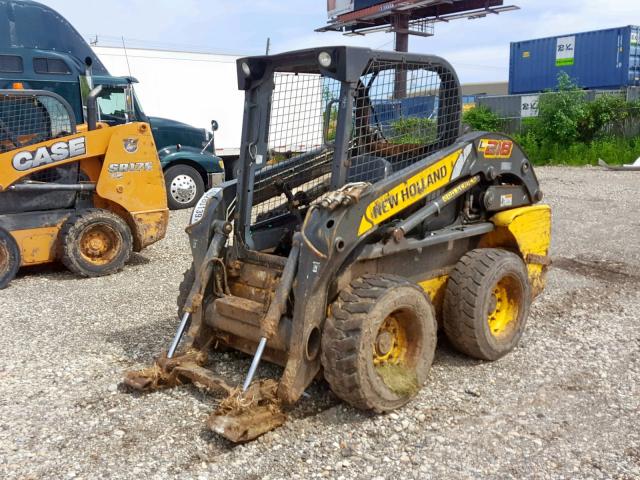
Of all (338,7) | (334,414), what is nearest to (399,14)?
(338,7)

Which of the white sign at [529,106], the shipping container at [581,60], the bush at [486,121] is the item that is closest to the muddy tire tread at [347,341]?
the white sign at [529,106]

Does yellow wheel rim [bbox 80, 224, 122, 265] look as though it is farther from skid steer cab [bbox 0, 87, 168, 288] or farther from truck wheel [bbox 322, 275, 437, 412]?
truck wheel [bbox 322, 275, 437, 412]

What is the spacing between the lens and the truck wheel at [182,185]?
1220cm

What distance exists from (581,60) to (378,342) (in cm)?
2422

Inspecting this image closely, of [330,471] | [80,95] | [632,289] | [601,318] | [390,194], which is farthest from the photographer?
[80,95]

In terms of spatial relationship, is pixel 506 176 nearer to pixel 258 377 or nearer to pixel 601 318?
pixel 601 318

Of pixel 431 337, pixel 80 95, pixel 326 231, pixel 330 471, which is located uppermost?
pixel 80 95

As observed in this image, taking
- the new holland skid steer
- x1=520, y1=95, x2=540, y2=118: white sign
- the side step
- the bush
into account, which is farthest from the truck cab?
x1=520, y1=95, x2=540, y2=118: white sign

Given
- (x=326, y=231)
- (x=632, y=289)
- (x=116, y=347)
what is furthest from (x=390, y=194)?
(x=632, y=289)

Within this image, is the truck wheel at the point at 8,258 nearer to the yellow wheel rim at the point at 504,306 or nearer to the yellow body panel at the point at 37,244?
the yellow body panel at the point at 37,244

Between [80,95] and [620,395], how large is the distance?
10.1 meters

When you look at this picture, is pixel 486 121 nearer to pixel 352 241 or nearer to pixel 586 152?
pixel 586 152

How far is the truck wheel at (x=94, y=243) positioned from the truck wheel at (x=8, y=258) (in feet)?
1.63

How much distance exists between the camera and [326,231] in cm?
372
